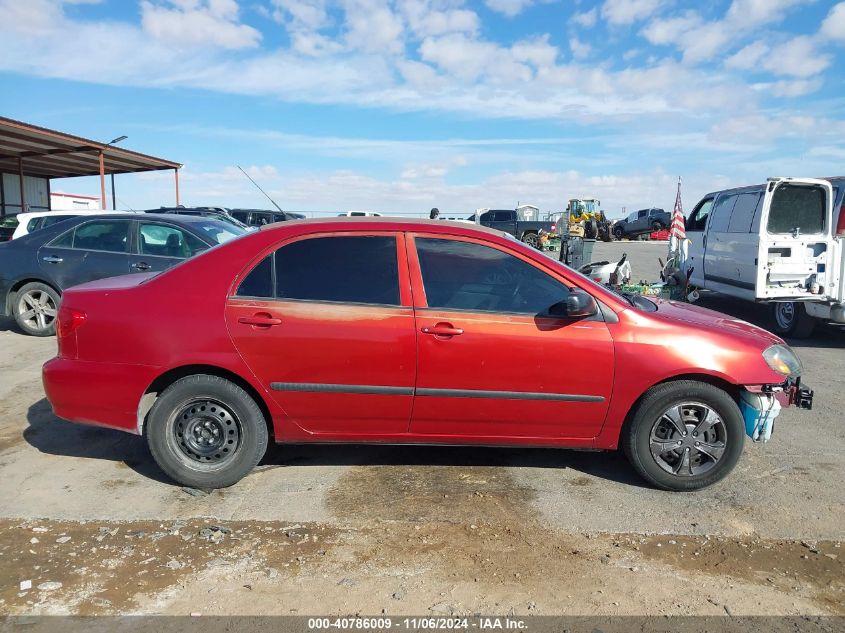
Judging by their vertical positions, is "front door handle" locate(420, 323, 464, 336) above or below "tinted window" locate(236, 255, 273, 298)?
below

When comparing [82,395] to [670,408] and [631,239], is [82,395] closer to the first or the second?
[670,408]

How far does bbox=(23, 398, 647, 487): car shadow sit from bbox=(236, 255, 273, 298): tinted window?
1.24 m

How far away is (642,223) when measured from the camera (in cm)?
4031

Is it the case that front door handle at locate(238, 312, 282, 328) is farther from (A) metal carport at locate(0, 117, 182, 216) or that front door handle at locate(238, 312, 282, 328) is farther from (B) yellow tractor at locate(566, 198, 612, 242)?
(B) yellow tractor at locate(566, 198, 612, 242)

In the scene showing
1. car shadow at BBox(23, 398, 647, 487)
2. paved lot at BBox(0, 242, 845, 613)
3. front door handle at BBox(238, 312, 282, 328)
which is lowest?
paved lot at BBox(0, 242, 845, 613)

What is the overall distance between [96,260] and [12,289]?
1173 mm

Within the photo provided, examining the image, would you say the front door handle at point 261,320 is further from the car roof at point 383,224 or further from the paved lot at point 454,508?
the paved lot at point 454,508

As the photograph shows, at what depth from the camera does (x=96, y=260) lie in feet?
26.9

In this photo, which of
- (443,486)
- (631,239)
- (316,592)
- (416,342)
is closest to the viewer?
(316,592)

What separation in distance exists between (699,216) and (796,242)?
10.0ft

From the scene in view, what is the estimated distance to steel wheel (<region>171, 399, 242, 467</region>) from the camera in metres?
3.91

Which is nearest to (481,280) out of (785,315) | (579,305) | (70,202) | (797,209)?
(579,305)

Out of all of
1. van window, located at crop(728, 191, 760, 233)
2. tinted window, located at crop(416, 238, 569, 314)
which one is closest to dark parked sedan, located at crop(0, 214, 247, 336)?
tinted window, located at crop(416, 238, 569, 314)

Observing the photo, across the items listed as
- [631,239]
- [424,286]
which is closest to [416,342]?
[424,286]
